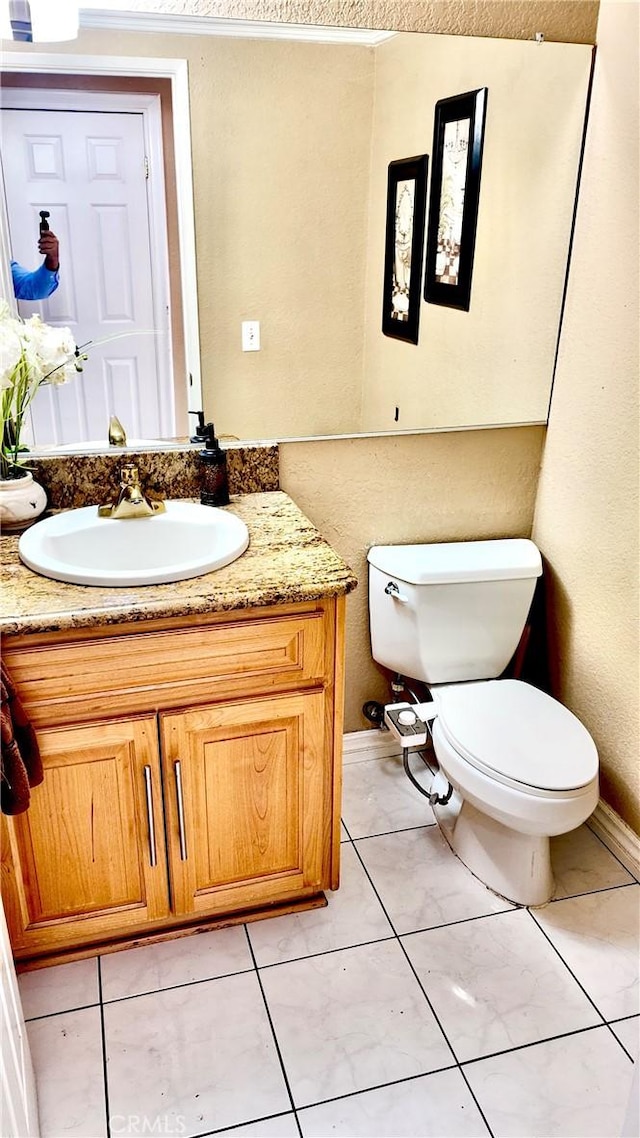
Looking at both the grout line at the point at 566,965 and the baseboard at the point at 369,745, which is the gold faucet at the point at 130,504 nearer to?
the baseboard at the point at 369,745

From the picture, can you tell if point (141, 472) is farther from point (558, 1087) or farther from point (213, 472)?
point (558, 1087)

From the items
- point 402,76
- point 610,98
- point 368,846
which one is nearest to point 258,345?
point 402,76

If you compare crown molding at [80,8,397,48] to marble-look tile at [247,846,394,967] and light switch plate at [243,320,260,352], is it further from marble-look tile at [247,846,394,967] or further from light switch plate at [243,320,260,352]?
marble-look tile at [247,846,394,967]

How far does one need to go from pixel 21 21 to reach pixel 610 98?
1.21 m

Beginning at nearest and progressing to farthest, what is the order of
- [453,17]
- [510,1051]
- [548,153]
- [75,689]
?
1. [75,689]
2. [510,1051]
3. [453,17]
4. [548,153]

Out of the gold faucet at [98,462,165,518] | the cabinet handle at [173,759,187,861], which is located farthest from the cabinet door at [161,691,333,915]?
the gold faucet at [98,462,165,518]

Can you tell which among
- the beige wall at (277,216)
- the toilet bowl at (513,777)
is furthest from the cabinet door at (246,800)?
the beige wall at (277,216)

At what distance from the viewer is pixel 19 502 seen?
1714mm

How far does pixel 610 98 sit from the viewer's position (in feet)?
5.97

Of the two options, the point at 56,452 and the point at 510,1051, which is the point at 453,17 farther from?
the point at 510,1051

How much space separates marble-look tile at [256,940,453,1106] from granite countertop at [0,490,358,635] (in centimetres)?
81

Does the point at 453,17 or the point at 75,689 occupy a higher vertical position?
the point at 453,17

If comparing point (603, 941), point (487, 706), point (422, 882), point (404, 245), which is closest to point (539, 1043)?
point (603, 941)

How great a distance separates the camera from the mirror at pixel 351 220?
1.74m
